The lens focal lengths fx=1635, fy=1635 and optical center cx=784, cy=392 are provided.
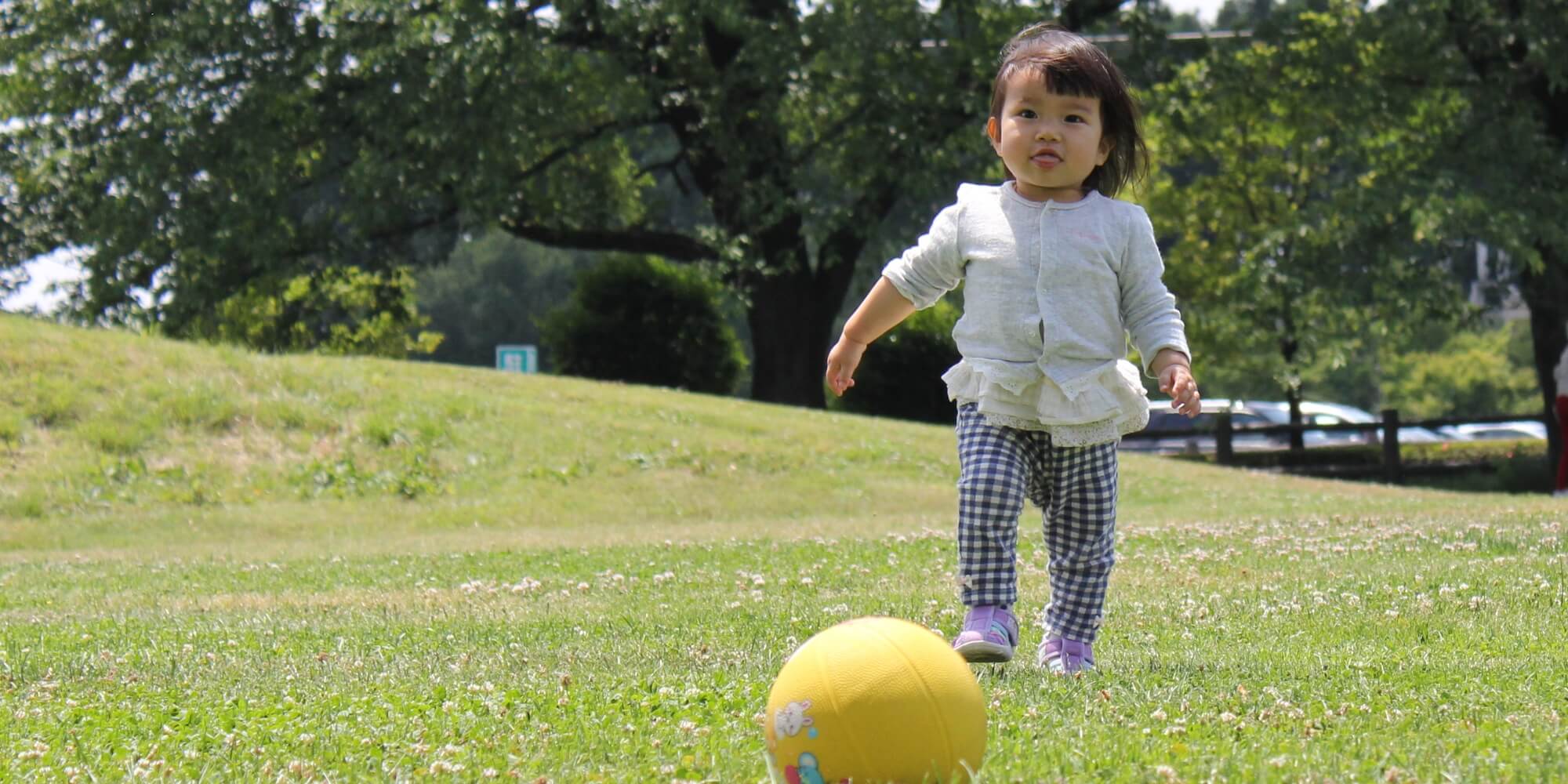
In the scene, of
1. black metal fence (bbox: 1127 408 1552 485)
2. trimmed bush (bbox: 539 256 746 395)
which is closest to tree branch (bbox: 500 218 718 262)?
trimmed bush (bbox: 539 256 746 395)

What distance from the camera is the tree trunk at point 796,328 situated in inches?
1220

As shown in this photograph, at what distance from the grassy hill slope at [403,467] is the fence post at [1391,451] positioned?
8.49 m

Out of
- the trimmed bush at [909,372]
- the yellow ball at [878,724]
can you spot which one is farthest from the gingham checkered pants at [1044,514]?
the trimmed bush at [909,372]

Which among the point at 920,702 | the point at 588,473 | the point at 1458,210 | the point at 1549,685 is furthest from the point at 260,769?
the point at 1458,210

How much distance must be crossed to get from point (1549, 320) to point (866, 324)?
25.3 meters

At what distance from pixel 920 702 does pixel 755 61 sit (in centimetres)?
2425

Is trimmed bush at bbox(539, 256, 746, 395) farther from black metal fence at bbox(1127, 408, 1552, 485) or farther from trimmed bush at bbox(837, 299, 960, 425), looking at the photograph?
black metal fence at bbox(1127, 408, 1552, 485)

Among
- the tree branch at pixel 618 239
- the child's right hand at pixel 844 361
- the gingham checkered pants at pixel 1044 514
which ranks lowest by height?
the gingham checkered pants at pixel 1044 514

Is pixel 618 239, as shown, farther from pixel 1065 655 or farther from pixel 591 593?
pixel 1065 655

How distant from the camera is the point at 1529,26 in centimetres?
2520

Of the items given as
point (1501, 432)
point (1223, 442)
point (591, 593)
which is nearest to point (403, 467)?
point (591, 593)

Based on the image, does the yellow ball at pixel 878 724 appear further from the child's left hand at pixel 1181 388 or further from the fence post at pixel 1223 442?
the fence post at pixel 1223 442

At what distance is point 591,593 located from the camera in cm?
934

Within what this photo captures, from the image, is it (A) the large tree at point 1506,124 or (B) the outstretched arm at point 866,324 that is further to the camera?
(A) the large tree at point 1506,124
